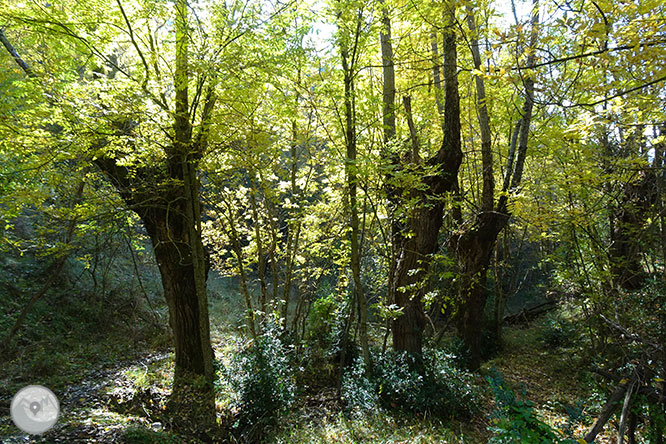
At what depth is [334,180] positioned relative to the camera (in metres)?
5.79

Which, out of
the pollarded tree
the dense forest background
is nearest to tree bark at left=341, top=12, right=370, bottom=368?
the dense forest background

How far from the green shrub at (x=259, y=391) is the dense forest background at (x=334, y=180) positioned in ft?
0.09

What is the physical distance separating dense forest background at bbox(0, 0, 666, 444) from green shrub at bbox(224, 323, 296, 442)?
0.09 feet

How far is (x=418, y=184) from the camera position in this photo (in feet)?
13.6

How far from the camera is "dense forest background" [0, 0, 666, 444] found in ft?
10.9

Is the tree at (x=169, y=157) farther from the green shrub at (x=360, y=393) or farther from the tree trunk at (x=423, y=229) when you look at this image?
the tree trunk at (x=423, y=229)

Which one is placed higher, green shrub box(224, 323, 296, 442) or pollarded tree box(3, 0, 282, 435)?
pollarded tree box(3, 0, 282, 435)

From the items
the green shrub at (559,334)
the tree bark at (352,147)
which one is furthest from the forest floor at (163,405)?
the tree bark at (352,147)

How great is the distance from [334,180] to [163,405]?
4.16 m

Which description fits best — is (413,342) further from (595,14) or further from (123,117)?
(123,117)

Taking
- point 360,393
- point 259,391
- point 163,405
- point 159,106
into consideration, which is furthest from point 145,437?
point 159,106

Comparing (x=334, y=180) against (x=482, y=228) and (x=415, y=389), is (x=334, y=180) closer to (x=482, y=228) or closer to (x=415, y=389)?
(x=482, y=228)

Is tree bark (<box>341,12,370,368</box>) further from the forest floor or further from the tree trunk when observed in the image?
the forest floor

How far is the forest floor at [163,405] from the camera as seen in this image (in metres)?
3.87
